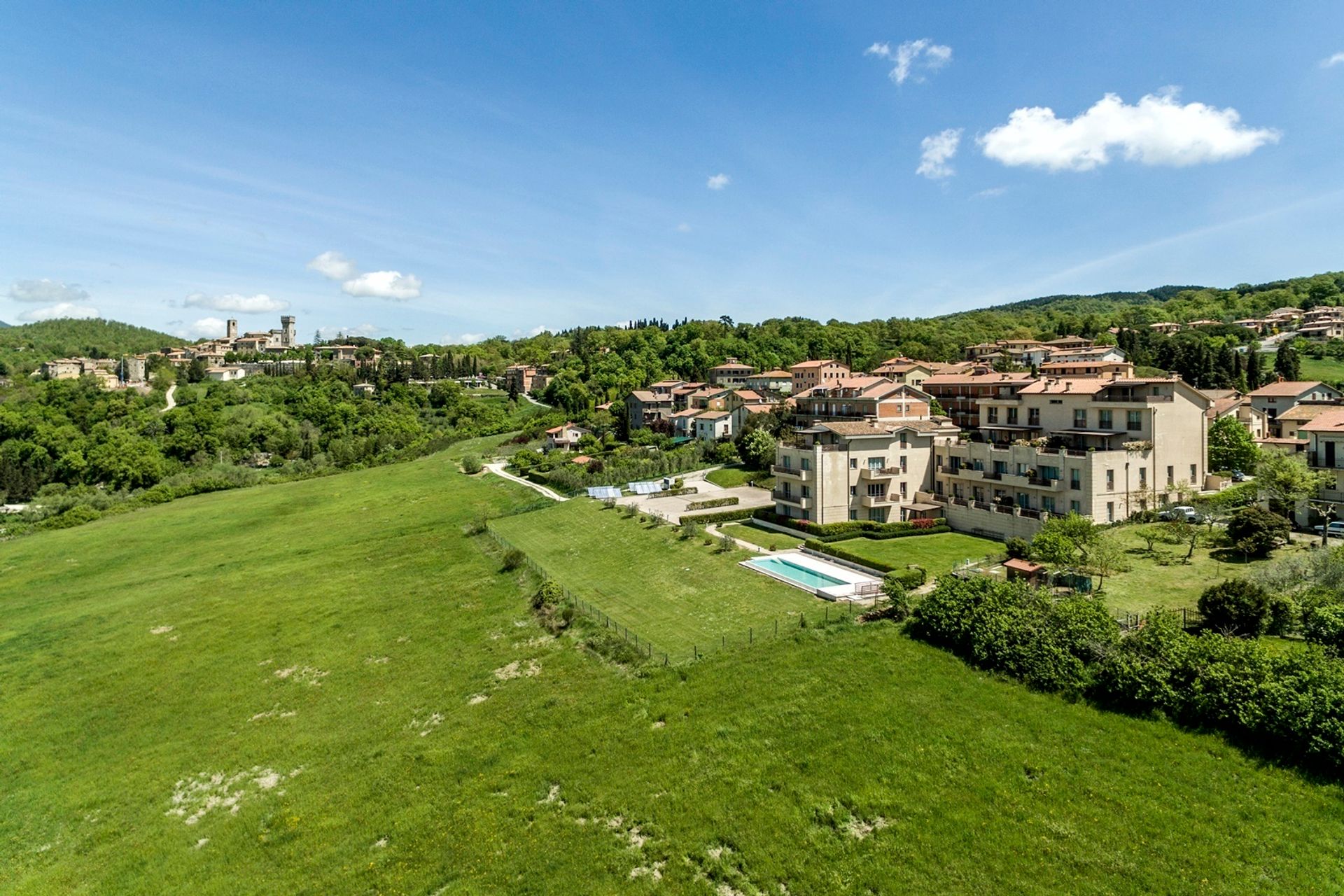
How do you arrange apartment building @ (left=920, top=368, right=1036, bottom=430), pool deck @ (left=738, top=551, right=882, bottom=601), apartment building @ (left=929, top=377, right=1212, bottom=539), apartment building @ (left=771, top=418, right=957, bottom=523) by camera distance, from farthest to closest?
apartment building @ (left=920, top=368, right=1036, bottom=430)
apartment building @ (left=771, top=418, right=957, bottom=523)
apartment building @ (left=929, top=377, right=1212, bottom=539)
pool deck @ (left=738, top=551, right=882, bottom=601)

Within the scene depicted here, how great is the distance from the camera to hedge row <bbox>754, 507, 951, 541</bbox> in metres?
43.3

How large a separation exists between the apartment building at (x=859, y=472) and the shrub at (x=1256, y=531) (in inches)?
646

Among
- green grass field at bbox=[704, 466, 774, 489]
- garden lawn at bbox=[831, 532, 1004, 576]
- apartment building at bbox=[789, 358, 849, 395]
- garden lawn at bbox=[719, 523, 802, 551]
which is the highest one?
apartment building at bbox=[789, 358, 849, 395]

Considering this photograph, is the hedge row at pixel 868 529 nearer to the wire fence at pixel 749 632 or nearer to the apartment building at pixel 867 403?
the wire fence at pixel 749 632

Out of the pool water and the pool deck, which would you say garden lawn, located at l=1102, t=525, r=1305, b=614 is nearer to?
the pool deck

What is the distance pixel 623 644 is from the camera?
29406 millimetres

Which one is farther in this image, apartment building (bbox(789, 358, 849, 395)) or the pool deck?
apartment building (bbox(789, 358, 849, 395))

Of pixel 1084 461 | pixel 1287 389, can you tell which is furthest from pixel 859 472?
pixel 1287 389

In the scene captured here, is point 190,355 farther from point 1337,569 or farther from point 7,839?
point 1337,569

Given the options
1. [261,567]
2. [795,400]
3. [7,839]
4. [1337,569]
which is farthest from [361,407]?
[1337,569]

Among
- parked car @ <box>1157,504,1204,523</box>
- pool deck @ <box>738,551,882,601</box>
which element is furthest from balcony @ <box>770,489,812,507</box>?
parked car @ <box>1157,504,1204,523</box>

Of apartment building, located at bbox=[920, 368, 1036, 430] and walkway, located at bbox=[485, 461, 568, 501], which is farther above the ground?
apartment building, located at bbox=[920, 368, 1036, 430]

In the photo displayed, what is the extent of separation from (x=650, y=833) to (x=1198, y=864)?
12.6 m

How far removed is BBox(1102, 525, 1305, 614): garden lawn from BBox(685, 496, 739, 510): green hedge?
1091 inches
